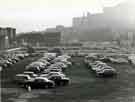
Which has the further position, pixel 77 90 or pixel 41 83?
pixel 41 83

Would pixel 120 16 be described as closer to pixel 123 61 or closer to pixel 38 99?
pixel 123 61

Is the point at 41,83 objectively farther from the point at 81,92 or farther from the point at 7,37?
the point at 7,37

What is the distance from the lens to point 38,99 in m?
15.1

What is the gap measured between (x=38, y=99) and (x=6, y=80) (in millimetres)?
6410

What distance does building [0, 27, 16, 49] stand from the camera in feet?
197

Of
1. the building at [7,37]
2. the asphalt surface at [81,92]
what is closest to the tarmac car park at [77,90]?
the asphalt surface at [81,92]

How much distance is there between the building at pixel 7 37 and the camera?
197 ft

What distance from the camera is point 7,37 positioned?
68.6 meters

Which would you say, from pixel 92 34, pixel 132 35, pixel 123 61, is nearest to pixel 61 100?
pixel 123 61

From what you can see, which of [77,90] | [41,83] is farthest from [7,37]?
[77,90]

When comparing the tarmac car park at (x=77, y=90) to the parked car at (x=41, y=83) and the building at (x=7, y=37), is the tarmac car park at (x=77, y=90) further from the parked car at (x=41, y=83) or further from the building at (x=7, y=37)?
the building at (x=7, y=37)

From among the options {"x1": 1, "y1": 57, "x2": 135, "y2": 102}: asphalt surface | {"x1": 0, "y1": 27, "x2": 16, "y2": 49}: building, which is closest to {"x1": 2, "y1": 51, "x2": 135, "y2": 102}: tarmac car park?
{"x1": 1, "y1": 57, "x2": 135, "y2": 102}: asphalt surface

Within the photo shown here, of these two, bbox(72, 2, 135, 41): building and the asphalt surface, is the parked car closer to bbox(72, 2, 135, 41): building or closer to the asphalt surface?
the asphalt surface

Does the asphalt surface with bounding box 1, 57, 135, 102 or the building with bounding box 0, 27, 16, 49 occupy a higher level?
the building with bounding box 0, 27, 16, 49
